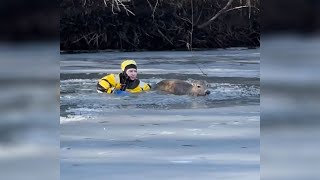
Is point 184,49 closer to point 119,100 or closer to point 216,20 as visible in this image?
point 216,20

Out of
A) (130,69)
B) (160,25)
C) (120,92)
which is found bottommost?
(120,92)

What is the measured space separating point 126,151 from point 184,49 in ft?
41.7

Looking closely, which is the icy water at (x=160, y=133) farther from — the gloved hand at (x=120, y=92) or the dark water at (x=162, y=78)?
the gloved hand at (x=120, y=92)

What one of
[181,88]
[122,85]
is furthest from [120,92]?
[181,88]

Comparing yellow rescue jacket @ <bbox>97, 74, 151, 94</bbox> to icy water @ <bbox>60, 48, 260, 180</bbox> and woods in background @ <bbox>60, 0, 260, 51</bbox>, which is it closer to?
icy water @ <bbox>60, 48, 260, 180</bbox>

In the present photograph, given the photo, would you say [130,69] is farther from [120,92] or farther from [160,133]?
[160,133]

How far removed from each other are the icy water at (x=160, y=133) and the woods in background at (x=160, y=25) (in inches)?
318

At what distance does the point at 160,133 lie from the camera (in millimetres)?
4570

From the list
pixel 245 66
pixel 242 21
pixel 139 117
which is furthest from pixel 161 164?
pixel 242 21

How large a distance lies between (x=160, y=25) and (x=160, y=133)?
1351cm

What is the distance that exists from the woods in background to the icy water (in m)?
8.09

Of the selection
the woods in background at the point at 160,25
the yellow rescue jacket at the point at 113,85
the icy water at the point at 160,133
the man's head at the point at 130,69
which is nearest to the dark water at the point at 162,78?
the icy water at the point at 160,133

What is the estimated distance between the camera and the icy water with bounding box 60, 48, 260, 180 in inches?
134

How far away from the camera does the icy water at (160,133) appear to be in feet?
11.1
